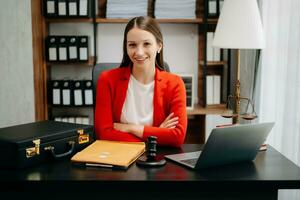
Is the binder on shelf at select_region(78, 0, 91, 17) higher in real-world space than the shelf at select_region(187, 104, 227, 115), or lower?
higher

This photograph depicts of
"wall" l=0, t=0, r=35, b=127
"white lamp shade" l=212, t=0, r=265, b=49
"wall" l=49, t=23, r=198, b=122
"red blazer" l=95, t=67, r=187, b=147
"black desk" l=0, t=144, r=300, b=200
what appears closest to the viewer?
"black desk" l=0, t=144, r=300, b=200

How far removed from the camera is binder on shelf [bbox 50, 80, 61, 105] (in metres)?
3.43

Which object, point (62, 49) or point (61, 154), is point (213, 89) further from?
point (61, 154)

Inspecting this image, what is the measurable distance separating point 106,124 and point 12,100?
1.50 metres

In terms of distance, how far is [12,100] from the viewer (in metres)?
3.10

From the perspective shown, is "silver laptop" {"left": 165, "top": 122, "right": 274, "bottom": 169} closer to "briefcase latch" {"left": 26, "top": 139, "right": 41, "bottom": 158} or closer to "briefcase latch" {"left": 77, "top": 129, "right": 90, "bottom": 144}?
"briefcase latch" {"left": 77, "top": 129, "right": 90, "bottom": 144}

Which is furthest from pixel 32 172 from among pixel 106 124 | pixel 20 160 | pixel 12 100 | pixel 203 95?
pixel 203 95

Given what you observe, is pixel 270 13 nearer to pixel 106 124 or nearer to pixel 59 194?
pixel 106 124

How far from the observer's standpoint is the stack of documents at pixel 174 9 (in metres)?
3.40

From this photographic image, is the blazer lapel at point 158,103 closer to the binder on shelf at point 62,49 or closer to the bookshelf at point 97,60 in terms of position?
the bookshelf at point 97,60

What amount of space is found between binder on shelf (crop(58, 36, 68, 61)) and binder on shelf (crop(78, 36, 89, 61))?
119 millimetres

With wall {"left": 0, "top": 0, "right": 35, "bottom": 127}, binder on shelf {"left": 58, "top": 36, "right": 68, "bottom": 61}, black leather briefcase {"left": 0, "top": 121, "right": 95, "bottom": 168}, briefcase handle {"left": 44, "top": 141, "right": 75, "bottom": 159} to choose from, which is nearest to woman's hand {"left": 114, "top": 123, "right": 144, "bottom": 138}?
black leather briefcase {"left": 0, "top": 121, "right": 95, "bottom": 168}

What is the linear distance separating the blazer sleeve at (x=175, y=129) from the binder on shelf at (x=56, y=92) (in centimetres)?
171

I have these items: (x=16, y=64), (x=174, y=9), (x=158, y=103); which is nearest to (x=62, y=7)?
(x=16, y=64)
